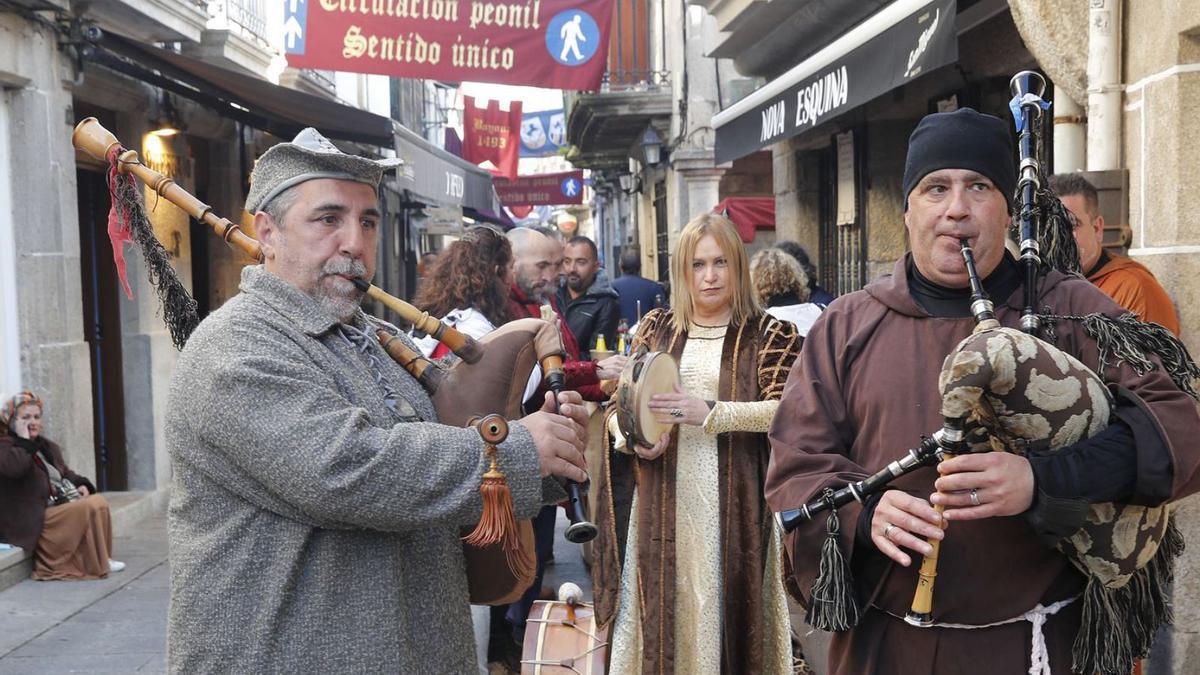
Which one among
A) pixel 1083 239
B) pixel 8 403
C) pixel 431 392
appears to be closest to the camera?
pixel 431 392

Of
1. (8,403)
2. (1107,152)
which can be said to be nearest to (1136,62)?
(1107,152)

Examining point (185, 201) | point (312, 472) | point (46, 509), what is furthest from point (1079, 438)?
point (46, 509)

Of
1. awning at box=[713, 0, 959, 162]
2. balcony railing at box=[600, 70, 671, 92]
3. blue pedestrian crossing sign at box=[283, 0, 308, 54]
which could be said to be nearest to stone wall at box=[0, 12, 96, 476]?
blue pedestrian crossing sign at box=[283, 0, 308, 54]

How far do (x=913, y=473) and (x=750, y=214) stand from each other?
12.3 metres

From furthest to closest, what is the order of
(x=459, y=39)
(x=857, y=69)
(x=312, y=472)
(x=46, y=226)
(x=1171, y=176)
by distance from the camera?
(x=459, y=39) < (x=46, y=226) < (x=857, y=69) < (x=1171, y=176) < (x=312, y=472)

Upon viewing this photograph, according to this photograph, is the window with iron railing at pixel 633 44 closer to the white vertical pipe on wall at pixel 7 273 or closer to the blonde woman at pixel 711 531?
A: the white vertical pipe on wall at pixel 7 273

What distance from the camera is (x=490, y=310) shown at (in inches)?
199

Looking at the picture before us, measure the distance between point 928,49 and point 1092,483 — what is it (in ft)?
10.4

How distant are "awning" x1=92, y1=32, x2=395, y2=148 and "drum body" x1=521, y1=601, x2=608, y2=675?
5236 millimetres

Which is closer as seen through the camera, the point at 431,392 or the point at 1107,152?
the point at 431,392

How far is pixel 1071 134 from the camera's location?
465 cm

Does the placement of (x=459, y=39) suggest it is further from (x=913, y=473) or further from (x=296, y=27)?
(x=913, y=473)

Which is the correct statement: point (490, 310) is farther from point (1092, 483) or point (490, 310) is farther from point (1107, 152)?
point (1092, 483)

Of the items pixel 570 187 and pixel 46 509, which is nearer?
pixel 46 509
